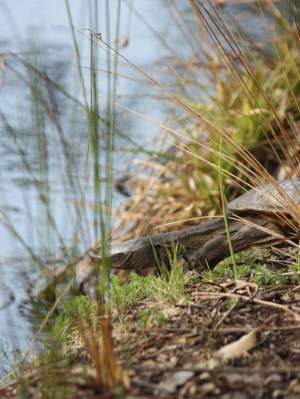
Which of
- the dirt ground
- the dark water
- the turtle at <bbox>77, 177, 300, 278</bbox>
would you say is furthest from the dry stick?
the dark water

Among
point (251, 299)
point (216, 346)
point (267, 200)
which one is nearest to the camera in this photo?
point (216, 346)

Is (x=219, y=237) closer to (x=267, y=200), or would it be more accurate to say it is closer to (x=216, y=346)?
(x=267, y=200)

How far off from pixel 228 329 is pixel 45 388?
413 mm

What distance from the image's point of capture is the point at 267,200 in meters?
2.01

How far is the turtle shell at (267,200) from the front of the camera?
198 cm

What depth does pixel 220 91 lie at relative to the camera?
373cm

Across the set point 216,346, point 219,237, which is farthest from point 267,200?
point 216,346

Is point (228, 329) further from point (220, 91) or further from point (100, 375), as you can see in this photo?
point (220, 91)

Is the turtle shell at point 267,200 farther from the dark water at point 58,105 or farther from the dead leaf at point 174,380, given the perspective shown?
the dead leaf at point 174,380

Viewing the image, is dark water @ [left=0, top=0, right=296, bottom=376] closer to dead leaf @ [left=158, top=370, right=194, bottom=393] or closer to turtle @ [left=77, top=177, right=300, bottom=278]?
turtle @ [left=77, top=177, right=300, bottom=278]

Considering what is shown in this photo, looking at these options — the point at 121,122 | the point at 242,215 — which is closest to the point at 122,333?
the point at 242,215

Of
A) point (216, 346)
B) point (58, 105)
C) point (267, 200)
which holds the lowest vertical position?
point (216, 346)

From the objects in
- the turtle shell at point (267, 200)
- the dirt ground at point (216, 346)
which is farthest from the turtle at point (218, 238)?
the dirt ground at point (216, 346)

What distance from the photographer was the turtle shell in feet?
6.48
